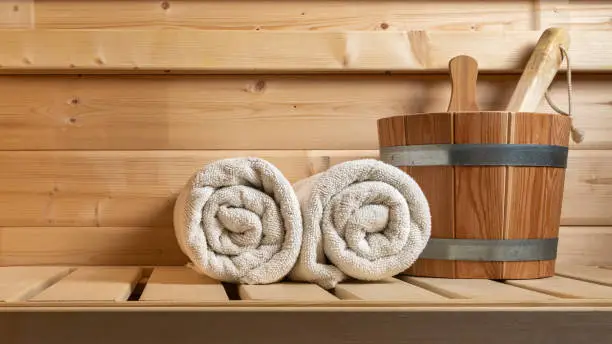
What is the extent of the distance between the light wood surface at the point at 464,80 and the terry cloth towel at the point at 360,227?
0.38 meters

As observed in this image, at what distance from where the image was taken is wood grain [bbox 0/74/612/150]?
1.62m

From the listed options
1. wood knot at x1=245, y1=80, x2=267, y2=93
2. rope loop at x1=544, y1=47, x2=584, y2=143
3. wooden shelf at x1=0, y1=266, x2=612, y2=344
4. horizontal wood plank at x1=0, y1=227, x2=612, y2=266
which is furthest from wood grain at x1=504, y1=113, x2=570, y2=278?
horizontal wood plank at x1=0, y1=227, x2=612, y2=266

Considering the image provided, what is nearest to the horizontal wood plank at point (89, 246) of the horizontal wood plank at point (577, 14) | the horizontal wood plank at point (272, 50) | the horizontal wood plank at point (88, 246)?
the horizontal wood plank at point (88, 246)

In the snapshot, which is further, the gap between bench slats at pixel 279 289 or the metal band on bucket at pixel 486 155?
the metal band on bucket at pixel 486 155

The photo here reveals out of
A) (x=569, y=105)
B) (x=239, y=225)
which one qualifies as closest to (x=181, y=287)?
(x=239, y=225)

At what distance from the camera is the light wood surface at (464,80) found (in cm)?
153

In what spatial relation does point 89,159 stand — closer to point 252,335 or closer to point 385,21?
point 385,21

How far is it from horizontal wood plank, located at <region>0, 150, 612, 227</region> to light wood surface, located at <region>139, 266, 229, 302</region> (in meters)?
0.22

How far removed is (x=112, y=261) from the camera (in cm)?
162

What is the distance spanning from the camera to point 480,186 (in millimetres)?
1280

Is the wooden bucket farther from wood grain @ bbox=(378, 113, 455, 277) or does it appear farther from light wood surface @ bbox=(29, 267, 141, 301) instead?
light wood surface @ bbox=(29, 267, 141, 301)

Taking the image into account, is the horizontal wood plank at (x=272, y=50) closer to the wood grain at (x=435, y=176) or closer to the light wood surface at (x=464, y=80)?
the light wood surface at (x=464, y=80)

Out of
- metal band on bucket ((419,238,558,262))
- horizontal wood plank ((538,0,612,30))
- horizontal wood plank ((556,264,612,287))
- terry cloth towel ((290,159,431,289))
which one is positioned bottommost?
horizontal wood plank ((556,264,612,287))

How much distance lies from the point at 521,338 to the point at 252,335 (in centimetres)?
32
